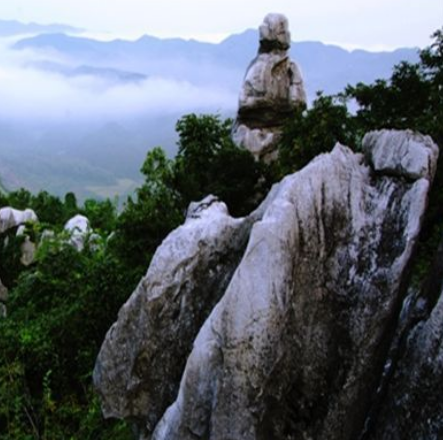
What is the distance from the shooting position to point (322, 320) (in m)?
7.35

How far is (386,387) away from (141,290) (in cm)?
339

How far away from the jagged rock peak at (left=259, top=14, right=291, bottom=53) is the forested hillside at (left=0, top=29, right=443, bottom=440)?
27.5 ft

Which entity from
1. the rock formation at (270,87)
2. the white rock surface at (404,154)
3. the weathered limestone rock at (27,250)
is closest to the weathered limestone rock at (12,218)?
the weathered limestone rock at (27,250)

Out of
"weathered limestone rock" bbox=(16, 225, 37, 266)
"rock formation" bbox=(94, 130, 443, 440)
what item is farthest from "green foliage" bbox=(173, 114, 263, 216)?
"weathered limestone rock" bbox=(16, 225, 37, 266)

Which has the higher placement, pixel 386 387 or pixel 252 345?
pixel 252 345

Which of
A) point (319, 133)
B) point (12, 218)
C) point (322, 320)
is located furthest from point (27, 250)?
point (322, 320)

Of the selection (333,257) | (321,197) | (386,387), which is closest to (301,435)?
(386,387)

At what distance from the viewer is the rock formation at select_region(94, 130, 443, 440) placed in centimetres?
691

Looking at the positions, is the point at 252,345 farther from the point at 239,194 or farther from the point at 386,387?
the point at 239,194

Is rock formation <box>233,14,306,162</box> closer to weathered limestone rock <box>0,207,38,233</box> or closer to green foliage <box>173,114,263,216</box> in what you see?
green foliage <box>173,114,263,216</box>

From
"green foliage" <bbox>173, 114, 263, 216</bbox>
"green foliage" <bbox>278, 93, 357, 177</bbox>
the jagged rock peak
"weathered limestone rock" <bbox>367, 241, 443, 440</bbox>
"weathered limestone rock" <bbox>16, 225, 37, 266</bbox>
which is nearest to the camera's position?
"weathered limestone rock" <bbox>367, 241, 443, 440</bbox>

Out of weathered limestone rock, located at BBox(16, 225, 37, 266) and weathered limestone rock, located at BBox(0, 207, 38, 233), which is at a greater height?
weathered limestone rock, located at BBox(0, 207, 38, 233)

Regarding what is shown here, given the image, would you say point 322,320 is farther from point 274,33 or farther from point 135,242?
point 274,33

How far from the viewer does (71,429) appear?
1202cm
